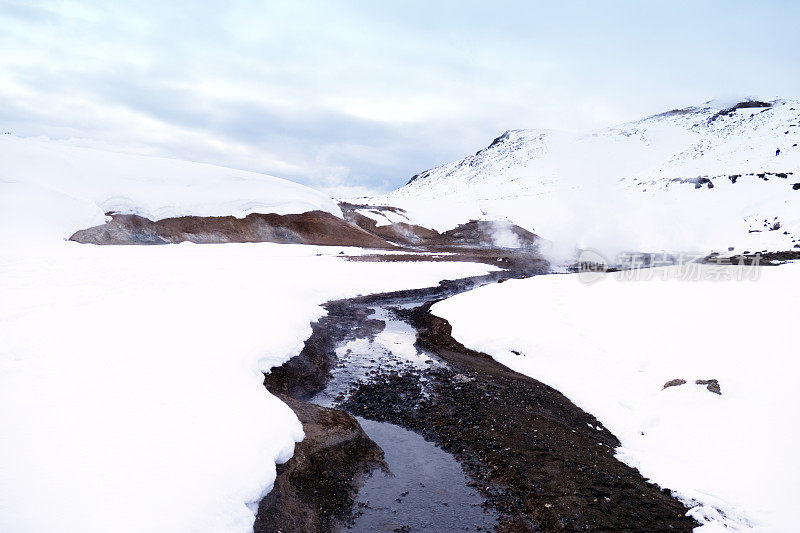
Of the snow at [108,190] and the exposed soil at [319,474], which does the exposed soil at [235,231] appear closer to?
the snow at [108,190]

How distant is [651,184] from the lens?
81.6 metres

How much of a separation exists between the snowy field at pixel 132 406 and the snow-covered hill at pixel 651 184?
4123cm

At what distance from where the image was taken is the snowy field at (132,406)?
550cm

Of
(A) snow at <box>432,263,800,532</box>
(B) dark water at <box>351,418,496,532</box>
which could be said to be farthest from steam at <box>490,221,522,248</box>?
(B) dark water at <box>351,418,496,532</box>

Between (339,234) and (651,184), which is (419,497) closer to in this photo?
(339,234)

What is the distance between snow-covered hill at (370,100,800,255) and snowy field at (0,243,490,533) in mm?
41228

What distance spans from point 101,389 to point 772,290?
18.5 m

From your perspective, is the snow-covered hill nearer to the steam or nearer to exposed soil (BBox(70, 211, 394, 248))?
the steam

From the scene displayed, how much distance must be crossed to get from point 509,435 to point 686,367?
5.59 metres

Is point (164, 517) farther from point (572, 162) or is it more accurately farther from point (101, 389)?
point (572, 162)

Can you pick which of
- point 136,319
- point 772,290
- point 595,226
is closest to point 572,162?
point 595,226

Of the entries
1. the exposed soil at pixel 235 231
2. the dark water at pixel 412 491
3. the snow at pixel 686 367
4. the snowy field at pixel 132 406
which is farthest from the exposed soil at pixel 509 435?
the exposed soil at pixel 235 231

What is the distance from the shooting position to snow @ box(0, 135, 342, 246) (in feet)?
99.2

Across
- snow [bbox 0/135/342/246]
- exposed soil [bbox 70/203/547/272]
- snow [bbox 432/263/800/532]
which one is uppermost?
snow [bbox 0/135/342/246]
